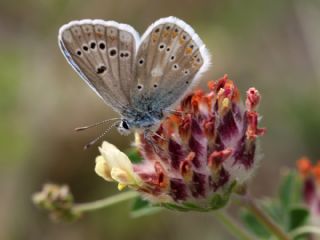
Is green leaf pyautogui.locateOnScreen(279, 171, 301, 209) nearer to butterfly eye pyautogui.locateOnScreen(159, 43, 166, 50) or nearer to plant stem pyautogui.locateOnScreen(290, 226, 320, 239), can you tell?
plant stem pyautogui.locateOnScreen(290, 226, 320, 239)

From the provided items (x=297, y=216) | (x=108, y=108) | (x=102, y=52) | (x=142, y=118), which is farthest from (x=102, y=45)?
A: (x=108, y=108)

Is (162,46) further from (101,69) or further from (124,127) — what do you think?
(124,127)

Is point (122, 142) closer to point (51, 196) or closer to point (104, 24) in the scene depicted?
point (51, 196)

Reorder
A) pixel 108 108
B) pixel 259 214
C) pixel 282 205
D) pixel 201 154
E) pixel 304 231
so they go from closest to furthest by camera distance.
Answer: pixel 201 154
pixel 259 214
pixel 304 231
pixel 282 205
pixel 108 108

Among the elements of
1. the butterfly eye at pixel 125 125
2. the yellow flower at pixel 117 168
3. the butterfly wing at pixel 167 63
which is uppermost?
the butterfly wing at pixel 167 63

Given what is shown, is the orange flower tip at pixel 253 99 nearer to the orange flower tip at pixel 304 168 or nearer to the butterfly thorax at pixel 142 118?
the butterfly thorax at pixel 142 118

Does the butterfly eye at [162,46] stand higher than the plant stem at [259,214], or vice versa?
the butterfly eye at [162,46]

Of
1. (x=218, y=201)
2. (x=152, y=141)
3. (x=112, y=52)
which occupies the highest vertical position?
(x=112, y=52)

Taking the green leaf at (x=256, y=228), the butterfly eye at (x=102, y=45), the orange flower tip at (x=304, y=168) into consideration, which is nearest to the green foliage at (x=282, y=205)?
the green leaf at (x=256, y=228)
